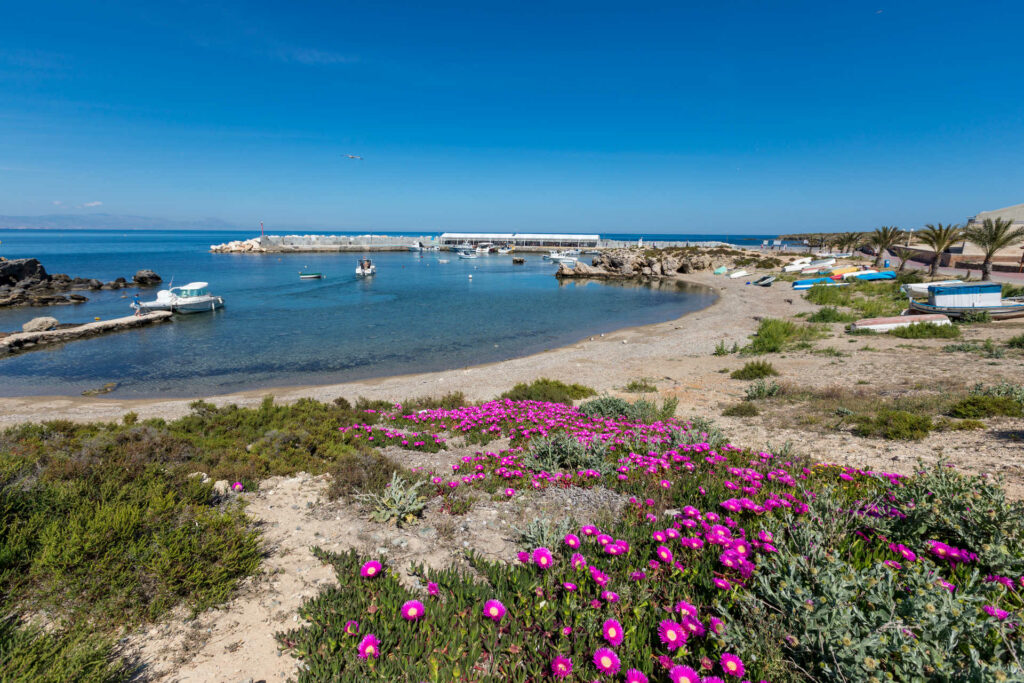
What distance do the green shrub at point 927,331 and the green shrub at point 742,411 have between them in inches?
492

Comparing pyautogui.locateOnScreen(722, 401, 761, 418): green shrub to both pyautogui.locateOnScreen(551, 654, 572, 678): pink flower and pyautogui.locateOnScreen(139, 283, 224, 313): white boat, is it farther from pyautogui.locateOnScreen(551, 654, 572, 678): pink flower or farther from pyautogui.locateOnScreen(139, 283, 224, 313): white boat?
pyautogui.locateOnScreen(139, 283, 224, 313): white boat

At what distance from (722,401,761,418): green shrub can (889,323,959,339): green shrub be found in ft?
41.0

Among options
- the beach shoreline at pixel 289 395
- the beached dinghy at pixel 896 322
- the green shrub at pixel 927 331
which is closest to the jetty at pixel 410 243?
the beached dinghy at pixel 896 322

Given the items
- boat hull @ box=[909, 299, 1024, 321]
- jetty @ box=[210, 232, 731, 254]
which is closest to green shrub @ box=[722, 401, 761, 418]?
boat hull @ box=[909, 299, 1024, 321]

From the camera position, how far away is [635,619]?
285cm

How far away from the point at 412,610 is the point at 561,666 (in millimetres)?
1004

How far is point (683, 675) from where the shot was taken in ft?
7.60

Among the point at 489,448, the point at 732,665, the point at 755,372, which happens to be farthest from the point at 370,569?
the point at 755,372

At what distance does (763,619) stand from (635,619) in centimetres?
76

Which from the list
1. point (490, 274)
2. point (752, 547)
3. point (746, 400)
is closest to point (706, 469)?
point (752, 547)

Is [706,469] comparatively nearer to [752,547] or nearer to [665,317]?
[752,547]

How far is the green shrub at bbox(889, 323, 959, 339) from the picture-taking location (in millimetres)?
16500

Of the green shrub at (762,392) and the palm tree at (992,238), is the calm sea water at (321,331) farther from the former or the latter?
the palm tree at (992,238)

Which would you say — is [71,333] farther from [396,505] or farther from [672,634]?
[672,634]
